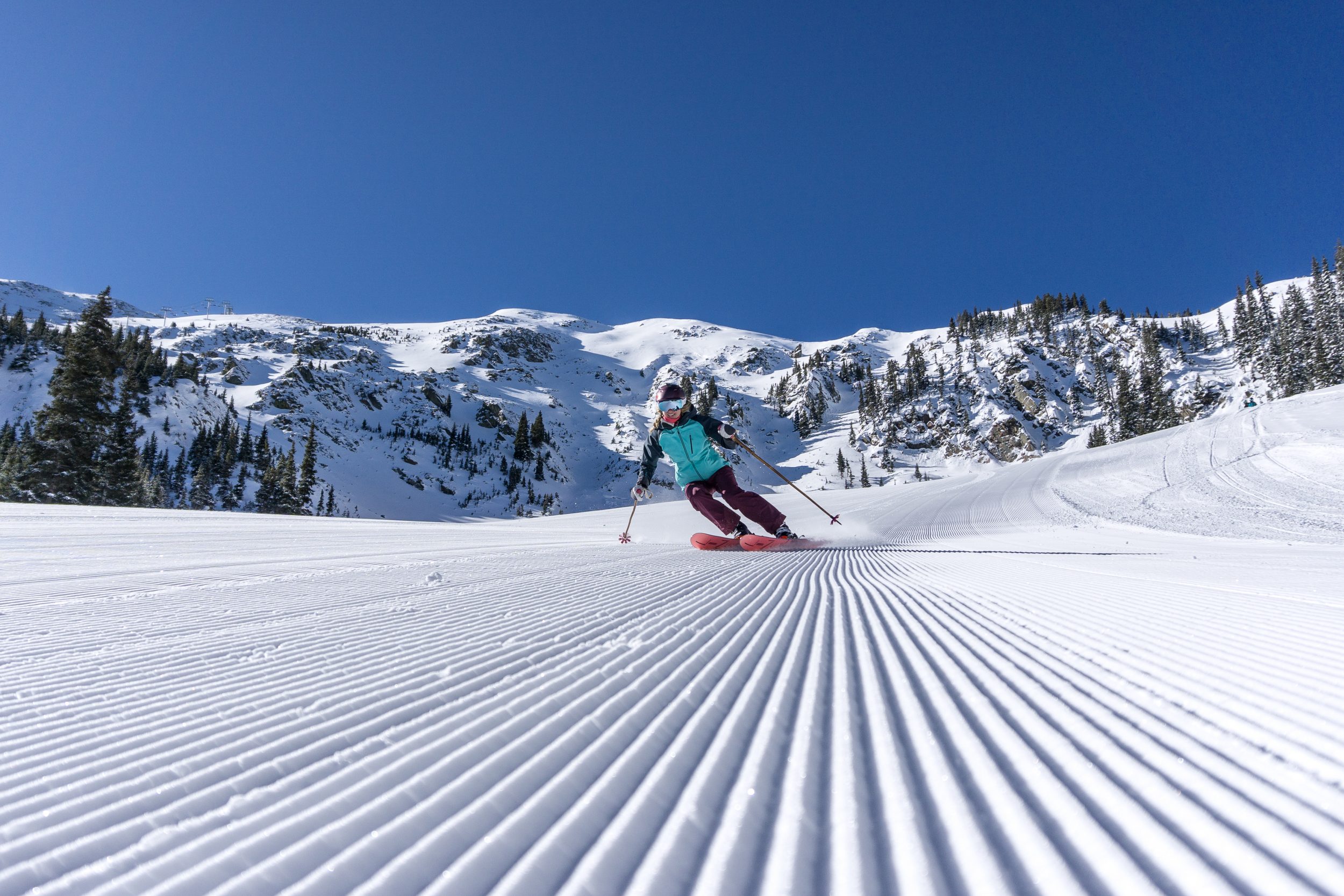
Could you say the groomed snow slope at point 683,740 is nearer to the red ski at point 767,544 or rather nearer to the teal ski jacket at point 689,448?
the red ski at point 767,544

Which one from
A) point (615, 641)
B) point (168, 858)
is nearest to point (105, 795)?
point (168, 858)

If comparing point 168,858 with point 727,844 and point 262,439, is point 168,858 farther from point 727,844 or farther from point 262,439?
point 262,439

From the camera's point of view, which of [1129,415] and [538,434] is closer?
[1129,415]

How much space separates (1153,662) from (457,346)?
19599 centimetres

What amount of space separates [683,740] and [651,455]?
7138mm

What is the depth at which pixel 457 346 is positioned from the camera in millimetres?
181875

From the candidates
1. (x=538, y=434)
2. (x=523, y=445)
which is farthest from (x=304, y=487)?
(x=538, y=434)

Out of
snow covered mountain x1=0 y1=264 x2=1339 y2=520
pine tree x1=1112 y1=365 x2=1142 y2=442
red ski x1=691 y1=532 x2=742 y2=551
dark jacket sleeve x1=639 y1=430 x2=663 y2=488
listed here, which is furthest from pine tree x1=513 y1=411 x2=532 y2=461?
red ski x1=691 y1=532 x2=742 y2=551

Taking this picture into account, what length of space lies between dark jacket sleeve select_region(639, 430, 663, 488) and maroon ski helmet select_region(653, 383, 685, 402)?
53 centimetres

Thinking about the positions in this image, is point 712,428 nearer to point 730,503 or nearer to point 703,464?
point 703,464

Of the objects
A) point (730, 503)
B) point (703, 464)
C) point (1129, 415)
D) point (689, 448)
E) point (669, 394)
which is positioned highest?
point (1129, 415)

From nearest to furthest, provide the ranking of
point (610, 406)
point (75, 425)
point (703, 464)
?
point (703, 464), point (75, 425), point (610, 406)

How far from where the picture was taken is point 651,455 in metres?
8.53

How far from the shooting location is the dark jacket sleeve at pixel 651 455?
330 inches
